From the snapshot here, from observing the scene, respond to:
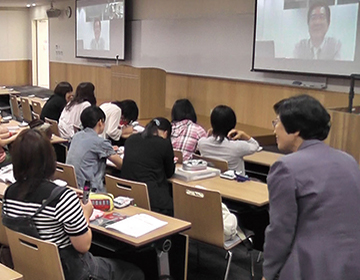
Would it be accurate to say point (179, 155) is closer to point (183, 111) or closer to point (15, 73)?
point (183, 111)

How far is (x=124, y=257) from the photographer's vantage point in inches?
123

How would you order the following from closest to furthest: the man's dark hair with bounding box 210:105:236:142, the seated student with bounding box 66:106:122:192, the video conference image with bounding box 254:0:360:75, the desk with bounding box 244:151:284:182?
the seated student with bounding box 66:106:122:192, the man's dark hair with bounding box 210:105:236:142, the desk with bounding box 244:151:284:182, the video conference image with bounding box 254:0:360:75

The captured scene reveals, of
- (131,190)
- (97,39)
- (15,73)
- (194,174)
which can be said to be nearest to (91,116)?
(131,190)

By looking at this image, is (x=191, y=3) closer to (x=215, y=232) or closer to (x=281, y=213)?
(x=215, y=232)

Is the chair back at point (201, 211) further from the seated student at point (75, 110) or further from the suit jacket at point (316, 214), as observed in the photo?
the seated student at point (75, 110)

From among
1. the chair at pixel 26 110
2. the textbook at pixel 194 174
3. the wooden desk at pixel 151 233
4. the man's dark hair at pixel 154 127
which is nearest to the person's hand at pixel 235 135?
the textbook at pixel 194 174

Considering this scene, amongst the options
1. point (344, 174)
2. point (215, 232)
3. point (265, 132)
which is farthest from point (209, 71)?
point (344, 174)

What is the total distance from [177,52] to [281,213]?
6996mm

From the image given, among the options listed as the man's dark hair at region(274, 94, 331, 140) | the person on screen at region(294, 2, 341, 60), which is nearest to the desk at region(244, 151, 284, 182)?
the person on screen at region(294, 2, 341, 60)

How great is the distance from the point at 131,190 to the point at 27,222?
1141 millimetres

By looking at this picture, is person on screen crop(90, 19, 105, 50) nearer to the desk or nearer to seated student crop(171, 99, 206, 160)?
seated student crop(171, 99, 206, 160)

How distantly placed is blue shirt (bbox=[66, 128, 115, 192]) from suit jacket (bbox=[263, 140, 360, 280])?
2.19 m

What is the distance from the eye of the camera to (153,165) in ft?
11.8

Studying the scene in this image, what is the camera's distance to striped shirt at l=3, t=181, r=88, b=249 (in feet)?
7.25
